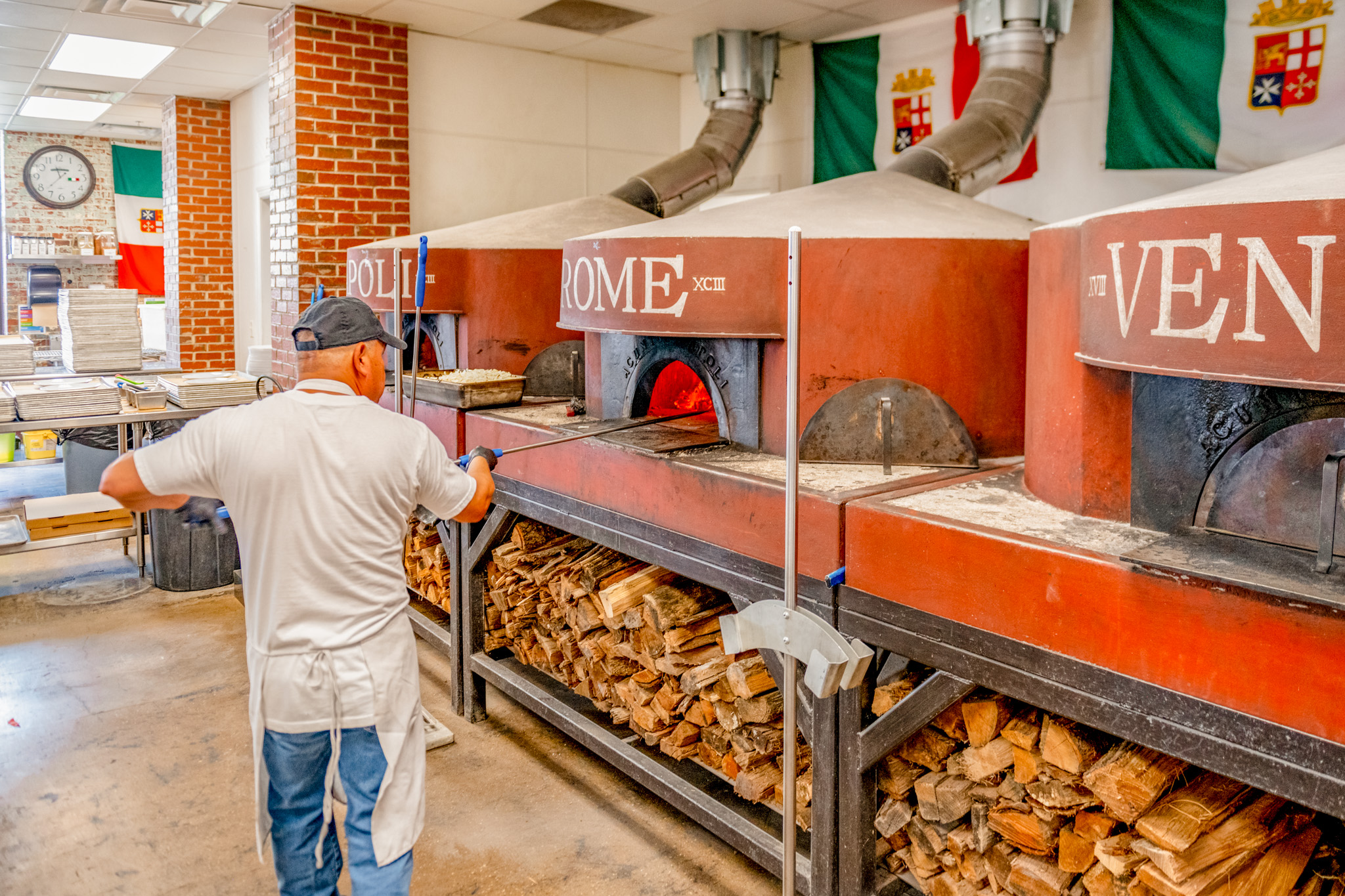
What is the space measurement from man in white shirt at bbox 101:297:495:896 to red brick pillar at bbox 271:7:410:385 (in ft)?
12.5

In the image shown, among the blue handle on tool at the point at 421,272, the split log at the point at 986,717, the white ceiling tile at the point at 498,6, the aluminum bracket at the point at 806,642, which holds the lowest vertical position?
the split log at the point at 986,717

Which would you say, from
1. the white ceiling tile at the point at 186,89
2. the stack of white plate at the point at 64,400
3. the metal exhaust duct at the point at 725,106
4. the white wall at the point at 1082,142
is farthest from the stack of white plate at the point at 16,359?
the white wall at the point at 1082,142

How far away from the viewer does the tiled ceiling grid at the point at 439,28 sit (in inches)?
208

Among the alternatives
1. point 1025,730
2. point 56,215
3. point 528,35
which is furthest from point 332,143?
point 56,215

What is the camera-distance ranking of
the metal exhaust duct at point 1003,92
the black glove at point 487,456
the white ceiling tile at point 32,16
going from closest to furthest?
the black glove at point 487,456, the metal exhaust duct at point 1003,92, the white ceiling tile at point 32,16

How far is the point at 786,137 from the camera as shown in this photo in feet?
19.9

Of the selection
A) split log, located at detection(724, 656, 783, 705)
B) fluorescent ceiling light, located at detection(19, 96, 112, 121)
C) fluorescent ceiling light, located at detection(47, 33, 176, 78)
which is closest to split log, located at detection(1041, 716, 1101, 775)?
split log, located at detection(724, 656, 783, 705)

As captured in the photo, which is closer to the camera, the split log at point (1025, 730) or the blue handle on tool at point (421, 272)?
the split log at point (1025, 730)

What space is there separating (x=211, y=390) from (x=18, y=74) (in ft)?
12.5

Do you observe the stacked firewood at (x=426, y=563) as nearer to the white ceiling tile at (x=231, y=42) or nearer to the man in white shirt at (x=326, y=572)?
the man in white shirt at (x=326, y=572)

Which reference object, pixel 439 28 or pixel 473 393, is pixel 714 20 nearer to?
pixel 439 28

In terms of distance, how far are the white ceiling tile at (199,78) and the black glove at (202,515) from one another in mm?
3513

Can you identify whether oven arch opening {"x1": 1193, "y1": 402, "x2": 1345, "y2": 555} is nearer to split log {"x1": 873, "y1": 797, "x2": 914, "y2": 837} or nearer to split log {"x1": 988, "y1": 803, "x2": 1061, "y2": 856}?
split log {"x1": 988, "y1": 803, "x2": 1061, "y2": 856}

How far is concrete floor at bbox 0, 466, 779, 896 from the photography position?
113 inches
